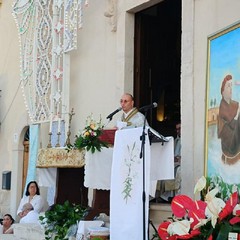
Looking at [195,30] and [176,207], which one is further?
[195,30]

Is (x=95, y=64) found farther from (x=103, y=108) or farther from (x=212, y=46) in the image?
(x=212, y=46)

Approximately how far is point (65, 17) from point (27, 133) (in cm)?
331

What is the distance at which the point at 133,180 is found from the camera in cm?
599

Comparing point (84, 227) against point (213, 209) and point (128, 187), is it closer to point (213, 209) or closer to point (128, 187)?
point (128, 187)

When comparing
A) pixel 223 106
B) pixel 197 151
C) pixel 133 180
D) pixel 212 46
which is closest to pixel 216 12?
pixel 212 46

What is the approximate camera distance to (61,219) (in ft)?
24.3

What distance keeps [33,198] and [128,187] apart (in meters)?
3.99

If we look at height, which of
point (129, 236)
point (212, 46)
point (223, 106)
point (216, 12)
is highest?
point (216, 12)

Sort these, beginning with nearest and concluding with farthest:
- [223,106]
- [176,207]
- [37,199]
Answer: [176,207], [223,106], [37,199]

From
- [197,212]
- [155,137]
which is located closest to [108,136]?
[155,137]

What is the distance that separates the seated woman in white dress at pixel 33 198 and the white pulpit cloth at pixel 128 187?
138 inches

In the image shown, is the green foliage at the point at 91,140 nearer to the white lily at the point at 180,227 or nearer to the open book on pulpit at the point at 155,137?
the open book on pulpit at the point at 155,137

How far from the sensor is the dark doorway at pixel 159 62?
8.84 m

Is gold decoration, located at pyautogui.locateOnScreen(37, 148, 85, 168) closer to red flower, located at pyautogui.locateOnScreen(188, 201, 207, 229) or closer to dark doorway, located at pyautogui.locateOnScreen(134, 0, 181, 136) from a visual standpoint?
dark doorway, located at pyautogui.locateOnScreen(134, 0, 181, 136)
